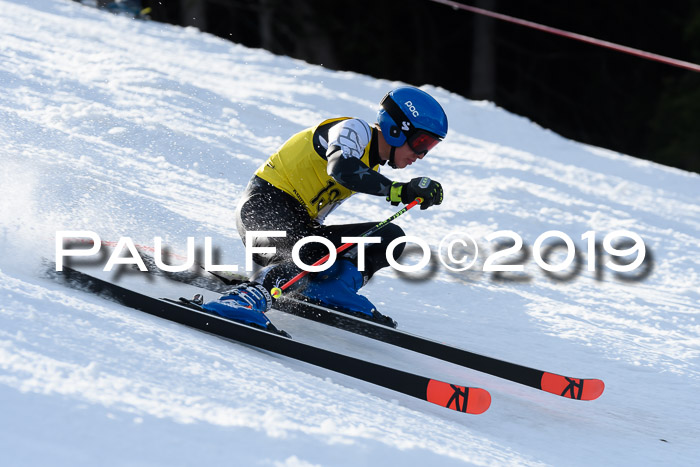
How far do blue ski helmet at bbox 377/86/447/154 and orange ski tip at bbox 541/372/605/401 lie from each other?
41.1 inches

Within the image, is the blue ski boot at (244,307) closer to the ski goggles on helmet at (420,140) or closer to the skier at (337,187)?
the skier at (337,187)

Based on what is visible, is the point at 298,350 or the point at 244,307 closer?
the point at 298,350

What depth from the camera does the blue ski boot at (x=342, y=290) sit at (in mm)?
3877

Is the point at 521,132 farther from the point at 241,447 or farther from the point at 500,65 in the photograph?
the point at 500,65

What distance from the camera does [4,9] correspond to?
1009 cm

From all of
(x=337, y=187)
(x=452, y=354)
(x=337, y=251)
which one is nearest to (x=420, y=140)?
(x=337, y=187)

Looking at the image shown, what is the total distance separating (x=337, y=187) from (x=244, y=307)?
0.69 meters

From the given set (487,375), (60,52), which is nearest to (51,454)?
(487,375)

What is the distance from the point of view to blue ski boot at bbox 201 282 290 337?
3.38 metres

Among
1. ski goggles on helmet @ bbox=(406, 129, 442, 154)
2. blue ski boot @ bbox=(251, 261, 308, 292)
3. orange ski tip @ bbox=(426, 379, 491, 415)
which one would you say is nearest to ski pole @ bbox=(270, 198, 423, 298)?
blue ski boot @ bbox=(251, 261, 308, 292)

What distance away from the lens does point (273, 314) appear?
4.01 meters

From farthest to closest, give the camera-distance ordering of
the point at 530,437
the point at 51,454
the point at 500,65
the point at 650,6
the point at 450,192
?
the point at 500,65 < the point at 650,6 < the point at 450,192 < the point at 530,437 < the point at 51,454

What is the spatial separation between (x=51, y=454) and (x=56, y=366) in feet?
1.47

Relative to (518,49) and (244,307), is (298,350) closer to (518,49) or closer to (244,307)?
(244,307)
